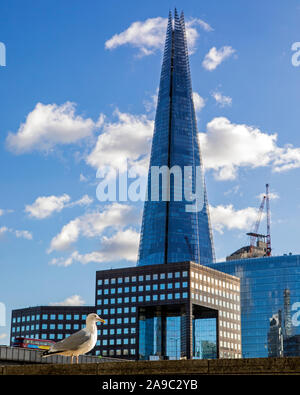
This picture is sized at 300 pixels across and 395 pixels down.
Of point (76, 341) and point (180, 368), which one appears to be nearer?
point (180, 368)

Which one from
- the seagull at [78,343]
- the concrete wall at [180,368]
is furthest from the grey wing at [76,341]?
the concrete wall at [180,368]

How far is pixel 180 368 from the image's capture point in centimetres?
2048

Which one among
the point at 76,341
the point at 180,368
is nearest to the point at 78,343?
the point at 76,341

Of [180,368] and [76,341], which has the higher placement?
[76,341]

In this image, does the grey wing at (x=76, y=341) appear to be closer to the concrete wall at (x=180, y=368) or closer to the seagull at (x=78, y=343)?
the seagull at (x=78, y=343)

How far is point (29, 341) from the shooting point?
506 ft

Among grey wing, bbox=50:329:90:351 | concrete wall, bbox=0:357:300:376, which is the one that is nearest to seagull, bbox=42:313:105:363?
A: grey wing, bbox=50:329:90:351

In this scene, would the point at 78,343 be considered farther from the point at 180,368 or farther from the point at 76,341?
the point at 180,368

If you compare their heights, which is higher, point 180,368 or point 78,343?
point 78,343
